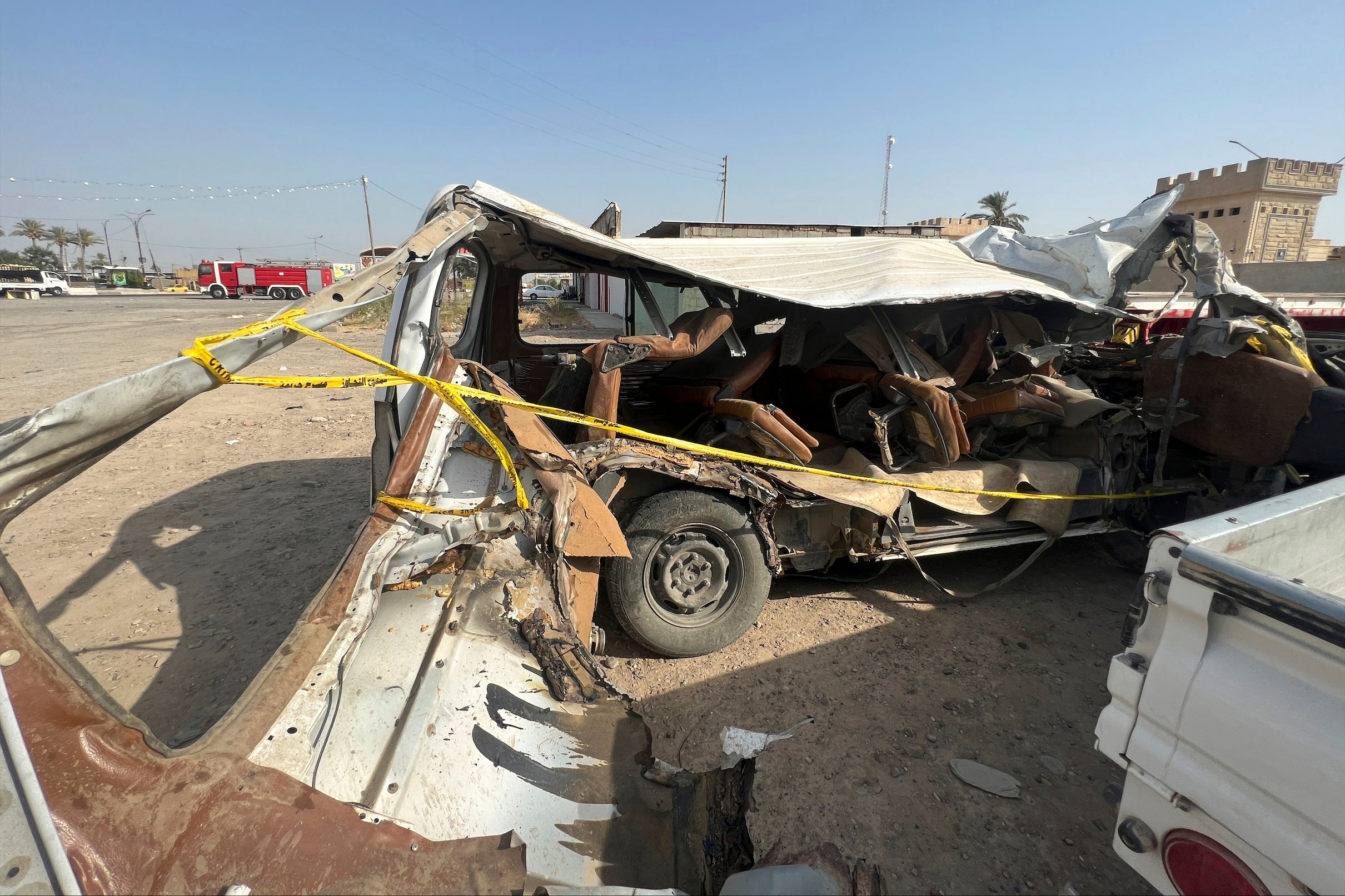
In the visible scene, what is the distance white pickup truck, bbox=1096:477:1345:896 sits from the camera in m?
1.25

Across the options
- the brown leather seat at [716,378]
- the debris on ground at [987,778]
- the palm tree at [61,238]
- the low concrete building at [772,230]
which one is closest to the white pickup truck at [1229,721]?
the debris on ground at [987,778]

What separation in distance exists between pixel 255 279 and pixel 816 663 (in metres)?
50.9

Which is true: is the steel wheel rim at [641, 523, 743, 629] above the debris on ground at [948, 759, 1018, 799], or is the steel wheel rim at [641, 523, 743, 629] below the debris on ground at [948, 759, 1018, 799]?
above

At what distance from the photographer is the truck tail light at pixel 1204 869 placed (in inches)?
54.7

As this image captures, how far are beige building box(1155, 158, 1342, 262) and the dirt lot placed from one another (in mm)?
31030

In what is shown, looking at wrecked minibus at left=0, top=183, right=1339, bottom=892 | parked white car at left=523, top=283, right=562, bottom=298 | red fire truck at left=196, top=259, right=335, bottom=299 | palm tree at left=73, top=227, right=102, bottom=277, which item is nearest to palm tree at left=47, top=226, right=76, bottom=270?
palm tree at left=73, top=227, right=102, bottom=277

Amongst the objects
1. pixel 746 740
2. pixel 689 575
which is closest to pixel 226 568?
pixel 689 575

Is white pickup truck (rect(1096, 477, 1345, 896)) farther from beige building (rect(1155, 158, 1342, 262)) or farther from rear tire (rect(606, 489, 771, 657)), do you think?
beige building (rect(1155, 158, 1342, 262))

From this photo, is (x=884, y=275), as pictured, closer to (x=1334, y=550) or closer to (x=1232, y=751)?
(x=1334, y=550)

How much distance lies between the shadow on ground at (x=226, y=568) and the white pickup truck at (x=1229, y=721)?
3463mm

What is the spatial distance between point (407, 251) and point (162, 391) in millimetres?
1155

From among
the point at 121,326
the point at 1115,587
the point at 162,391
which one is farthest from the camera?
the point at 121,326

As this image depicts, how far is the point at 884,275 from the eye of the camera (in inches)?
135

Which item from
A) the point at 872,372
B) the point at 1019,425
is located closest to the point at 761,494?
the point at 872,372
